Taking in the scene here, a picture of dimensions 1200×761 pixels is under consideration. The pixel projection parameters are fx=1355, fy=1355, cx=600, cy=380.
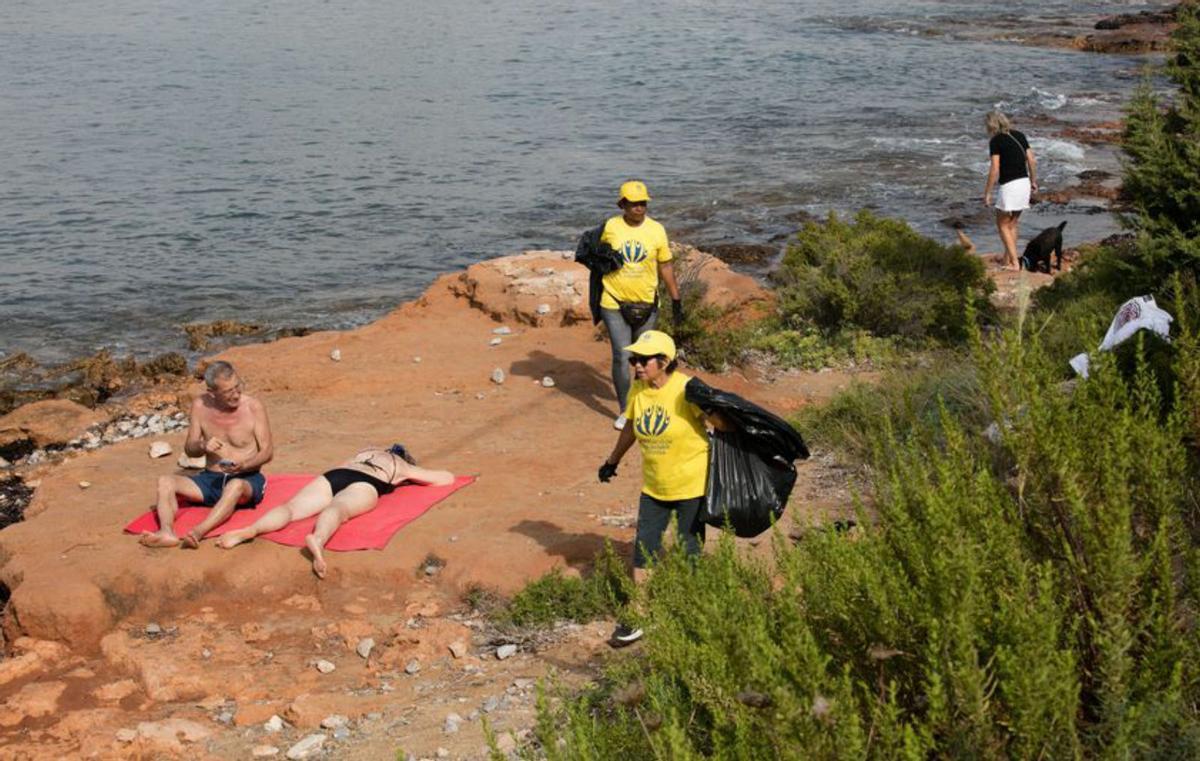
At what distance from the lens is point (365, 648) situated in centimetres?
807

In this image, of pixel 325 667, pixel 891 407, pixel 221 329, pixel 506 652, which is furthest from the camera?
pixel 221 329

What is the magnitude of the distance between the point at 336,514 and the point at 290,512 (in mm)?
351

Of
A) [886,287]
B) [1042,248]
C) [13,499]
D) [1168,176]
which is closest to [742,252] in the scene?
[1042,248]

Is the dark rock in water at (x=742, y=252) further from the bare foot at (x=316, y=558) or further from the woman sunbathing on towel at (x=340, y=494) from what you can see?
the bare foot at (x=316, y=558)

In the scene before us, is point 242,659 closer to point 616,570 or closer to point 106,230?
point 616,570

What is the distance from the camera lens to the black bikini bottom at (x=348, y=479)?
31.0 ft

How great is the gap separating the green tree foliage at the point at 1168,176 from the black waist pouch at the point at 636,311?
359 centimetres

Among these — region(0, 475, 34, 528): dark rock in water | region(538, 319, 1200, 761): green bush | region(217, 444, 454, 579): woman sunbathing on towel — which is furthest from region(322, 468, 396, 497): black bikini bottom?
region(538, 319, 1200, 761): green bush

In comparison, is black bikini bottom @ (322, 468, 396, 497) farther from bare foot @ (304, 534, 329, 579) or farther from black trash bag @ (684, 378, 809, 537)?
black trash bag @ (684, 378, 809, 537)

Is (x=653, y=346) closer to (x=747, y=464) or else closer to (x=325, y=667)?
(x=747, y=464)

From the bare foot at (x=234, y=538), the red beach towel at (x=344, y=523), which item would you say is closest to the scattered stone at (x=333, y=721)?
the red beach towel at (x=344, y=523)

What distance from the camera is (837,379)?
13.1 meters

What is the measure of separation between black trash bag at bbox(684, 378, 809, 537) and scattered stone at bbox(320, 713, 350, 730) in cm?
220

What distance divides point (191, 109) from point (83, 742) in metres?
27.2
